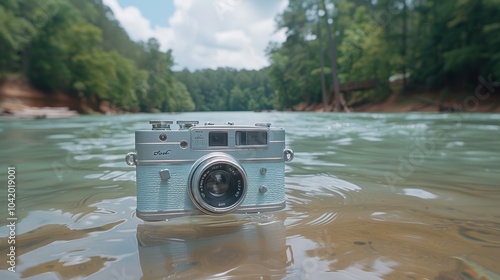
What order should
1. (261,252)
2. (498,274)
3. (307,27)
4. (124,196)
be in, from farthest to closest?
(307,27), (124,196), (261,252), (498,274)

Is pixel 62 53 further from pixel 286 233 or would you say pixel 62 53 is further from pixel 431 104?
pixel 286 233

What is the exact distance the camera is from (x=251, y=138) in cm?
180

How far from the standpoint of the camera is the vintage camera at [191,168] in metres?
1.66

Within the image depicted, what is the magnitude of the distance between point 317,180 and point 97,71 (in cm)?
3748

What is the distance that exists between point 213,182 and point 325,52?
4592 centimetres

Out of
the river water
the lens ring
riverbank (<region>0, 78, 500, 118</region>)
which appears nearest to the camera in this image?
the river water

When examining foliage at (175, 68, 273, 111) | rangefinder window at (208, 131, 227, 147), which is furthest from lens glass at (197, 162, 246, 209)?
foliage at (175, 68, 273, 111)

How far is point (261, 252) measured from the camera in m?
1.49

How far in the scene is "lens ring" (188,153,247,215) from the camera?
64.9 inches

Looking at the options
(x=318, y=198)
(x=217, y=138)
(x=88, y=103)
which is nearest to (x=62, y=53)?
(x=88, y=103)

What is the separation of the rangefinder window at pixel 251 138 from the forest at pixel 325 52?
2367 cm

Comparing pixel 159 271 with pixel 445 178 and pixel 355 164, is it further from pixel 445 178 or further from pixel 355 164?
pixel 355 164

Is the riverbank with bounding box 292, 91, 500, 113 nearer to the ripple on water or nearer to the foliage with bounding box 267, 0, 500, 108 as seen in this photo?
the foliage with bounding box 267, 0, 500, 108

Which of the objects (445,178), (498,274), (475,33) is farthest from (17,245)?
(475,33)
